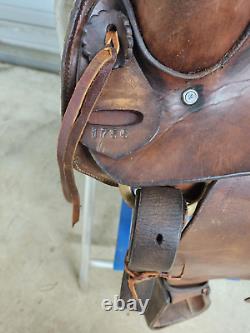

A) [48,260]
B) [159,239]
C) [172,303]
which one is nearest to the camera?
[159,239]

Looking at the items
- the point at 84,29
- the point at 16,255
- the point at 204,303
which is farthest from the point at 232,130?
the point at 16,255

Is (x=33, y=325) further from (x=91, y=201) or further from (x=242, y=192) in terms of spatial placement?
(x=242, y=192)

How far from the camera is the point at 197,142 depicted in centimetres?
52

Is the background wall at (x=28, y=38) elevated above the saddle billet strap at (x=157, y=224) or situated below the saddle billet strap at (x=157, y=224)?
below

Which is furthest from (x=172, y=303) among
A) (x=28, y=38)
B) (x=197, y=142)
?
(x=28, y=38)

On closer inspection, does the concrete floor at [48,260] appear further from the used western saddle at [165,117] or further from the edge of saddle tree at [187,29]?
the edge of saddle tree at [187,29]

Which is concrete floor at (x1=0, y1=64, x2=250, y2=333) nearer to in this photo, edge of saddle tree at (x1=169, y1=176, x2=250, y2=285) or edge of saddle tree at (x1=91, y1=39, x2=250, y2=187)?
edge of saddle tree at (x1=169, y1=176, x2=250, y2=285)

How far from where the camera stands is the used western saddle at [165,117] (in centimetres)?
46

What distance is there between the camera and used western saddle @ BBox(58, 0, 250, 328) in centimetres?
46

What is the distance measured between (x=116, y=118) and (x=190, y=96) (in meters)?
0.10

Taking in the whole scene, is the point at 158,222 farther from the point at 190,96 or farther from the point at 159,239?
the point at 190,96

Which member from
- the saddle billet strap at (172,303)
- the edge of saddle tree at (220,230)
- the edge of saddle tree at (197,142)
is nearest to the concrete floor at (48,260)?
the saddle billet strap at (172,303)

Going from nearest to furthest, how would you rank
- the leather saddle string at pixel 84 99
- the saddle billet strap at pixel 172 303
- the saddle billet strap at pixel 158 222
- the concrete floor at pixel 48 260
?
the leather saddle string at pixel 84 99 < the saddle billet strap at pixel 158 222 < the saddle billet strap at pixel 172 303 < the concrete floor at pixel 48 260

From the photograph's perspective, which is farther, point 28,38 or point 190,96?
point 28,38
